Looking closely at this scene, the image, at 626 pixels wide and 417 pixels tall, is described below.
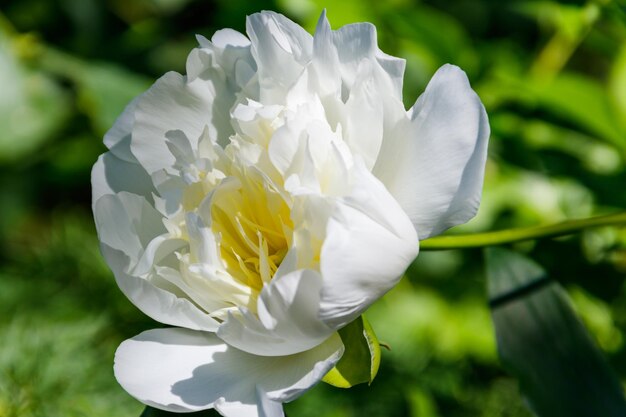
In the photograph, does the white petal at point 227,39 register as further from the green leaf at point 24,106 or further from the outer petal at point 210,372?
the green leaf at point 24,106

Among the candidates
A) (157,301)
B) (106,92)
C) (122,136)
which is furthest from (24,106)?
(157,301)

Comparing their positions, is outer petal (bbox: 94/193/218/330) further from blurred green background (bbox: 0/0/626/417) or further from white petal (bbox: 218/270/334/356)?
blurred green background (bbox: 0/0/626/417)

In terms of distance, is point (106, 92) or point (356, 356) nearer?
point (356, 356)

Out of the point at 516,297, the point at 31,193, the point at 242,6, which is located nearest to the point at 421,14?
the point at 242,6

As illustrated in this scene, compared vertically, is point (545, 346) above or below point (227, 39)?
below

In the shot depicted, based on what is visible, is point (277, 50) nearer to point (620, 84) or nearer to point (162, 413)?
point (162, 413)

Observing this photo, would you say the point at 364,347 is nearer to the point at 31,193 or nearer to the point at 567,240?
the point at 567,240

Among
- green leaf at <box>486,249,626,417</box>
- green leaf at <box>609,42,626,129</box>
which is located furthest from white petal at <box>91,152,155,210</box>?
green leaf at <box>609,42,626,129</box>
